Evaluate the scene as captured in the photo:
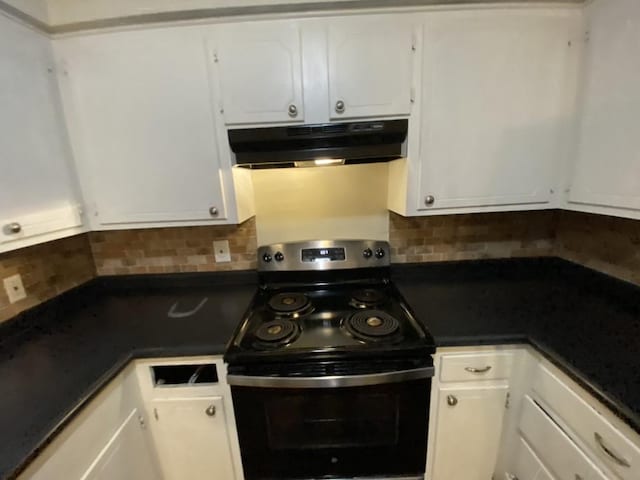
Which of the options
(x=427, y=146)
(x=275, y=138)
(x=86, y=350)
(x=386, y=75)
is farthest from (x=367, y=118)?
(x=86, y=350)

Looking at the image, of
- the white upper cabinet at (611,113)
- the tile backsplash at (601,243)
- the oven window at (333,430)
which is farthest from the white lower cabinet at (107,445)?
the tile backsplash at (601,243)

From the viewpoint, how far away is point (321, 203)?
163cm

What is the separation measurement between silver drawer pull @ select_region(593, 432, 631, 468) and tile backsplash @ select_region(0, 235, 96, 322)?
2161 millimetres

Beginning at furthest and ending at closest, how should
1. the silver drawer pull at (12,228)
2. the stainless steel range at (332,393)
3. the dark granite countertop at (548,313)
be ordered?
1. the stainless steel range at (332,393)
2. the silver drawer pull at (12,228)
3. the dark granite countertop at (548,313)

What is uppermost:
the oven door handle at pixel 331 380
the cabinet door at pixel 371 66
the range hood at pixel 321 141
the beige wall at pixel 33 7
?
the beige wall at pixel 33 7

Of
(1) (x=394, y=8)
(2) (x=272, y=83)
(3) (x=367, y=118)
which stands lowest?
(3) (x=367, y=118)

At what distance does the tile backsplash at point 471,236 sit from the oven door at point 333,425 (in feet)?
2.51

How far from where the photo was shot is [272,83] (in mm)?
1192

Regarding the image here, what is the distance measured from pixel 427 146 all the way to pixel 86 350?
5.28 ft

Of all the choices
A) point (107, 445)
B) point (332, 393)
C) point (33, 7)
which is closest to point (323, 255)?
point (332, 393)

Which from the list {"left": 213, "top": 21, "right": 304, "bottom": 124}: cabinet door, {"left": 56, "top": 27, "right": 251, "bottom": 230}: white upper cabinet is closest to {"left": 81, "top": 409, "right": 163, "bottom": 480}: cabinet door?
{"left": 56, "top": 27, "right": 251, "bottom": 230}: white upper cabinet

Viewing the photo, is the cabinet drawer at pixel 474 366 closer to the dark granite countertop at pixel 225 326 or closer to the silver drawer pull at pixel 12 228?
the dark granite countertop at pixel 225 326

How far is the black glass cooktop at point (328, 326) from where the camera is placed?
42.6 inches

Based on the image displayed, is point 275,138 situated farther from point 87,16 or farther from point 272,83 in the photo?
point 87,16
